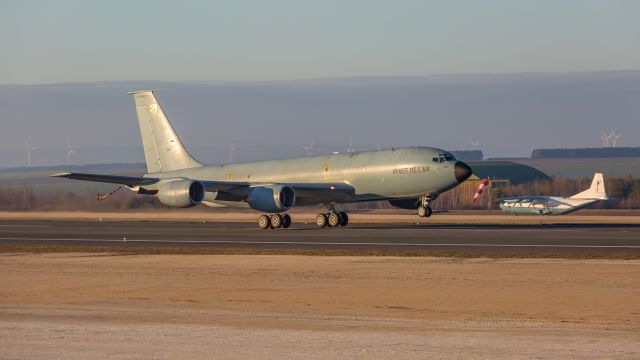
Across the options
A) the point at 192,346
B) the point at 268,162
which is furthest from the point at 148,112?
the point at 192,346

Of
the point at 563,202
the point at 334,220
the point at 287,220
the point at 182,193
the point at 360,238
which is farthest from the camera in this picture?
the point at 563,202

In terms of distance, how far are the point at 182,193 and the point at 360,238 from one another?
1306 cm

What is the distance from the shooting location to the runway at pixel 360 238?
40000 mm

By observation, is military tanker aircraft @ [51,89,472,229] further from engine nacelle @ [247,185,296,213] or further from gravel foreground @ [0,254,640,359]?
gravel foreground @ [0,254,640,359]

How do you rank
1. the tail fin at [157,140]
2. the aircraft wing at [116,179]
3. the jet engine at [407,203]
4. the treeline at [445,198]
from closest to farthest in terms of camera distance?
the aircraft wing at [116,179]
the jet engine at [407,203]
the tail fin at [157,140]
the treeline at [445,198]

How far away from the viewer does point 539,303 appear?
2236 centimetres

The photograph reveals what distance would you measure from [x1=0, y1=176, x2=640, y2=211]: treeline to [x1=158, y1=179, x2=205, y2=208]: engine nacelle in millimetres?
19257

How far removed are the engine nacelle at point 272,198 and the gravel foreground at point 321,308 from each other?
21.1m

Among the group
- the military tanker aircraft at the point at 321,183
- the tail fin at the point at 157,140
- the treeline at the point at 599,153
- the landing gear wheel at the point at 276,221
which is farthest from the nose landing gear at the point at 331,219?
the treeline at the point at 599,153

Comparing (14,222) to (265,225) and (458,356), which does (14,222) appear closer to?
(265,225)

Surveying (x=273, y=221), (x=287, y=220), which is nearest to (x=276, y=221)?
(x=273, y=221)

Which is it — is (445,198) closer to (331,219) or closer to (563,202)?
(563,202)

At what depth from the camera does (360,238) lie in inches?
1847

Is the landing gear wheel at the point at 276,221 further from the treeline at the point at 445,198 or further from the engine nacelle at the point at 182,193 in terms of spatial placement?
the treeline at the point at 445,198
